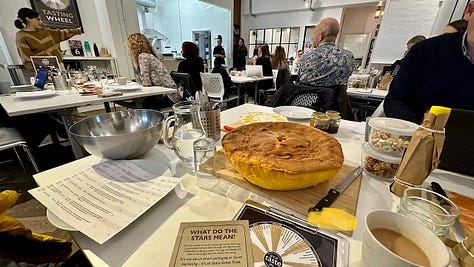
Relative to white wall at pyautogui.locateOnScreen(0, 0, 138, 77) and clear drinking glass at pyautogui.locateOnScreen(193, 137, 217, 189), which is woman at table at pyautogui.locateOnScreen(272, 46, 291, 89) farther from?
clear drinking glass at pyautogui.locateOnScreen(193, 137, 217, 189)

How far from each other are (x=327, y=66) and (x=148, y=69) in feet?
6.32

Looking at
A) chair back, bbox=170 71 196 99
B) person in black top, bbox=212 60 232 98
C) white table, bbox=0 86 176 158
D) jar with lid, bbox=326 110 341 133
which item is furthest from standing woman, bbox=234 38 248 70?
jar with lid, bbox=326 110 341 133

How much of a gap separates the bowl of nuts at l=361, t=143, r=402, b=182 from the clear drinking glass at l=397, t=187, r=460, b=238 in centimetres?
13

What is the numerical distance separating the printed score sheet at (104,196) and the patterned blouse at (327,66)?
1.60m

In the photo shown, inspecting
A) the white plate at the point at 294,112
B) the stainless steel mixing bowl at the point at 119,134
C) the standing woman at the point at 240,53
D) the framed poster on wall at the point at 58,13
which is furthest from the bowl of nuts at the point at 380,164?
the standing woman at the point at 240,53

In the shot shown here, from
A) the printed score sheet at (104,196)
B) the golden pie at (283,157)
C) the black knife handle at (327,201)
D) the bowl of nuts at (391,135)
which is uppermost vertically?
the bowl of nuts at (391,135)

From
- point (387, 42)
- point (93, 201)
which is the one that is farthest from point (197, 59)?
point (387, 42)

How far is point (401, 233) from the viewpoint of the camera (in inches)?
13.3

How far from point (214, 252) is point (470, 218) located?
0.56 metres

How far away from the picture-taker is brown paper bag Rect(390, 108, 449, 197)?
43 centimetres

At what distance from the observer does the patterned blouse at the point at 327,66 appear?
1666 millimetres

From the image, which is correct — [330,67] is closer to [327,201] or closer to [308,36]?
[327,201]

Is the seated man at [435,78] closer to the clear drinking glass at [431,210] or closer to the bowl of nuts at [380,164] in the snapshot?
the bowl of nuts at [380,164]

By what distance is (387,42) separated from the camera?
4.09 meters
